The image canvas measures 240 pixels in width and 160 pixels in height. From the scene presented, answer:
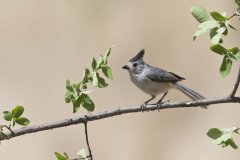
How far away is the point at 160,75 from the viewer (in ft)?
11.5

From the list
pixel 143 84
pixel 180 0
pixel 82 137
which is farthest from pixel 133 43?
pixel 143 84

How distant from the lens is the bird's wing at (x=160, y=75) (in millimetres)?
3375

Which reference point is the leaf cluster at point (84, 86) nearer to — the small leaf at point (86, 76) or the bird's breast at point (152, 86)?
the small leaf at point (86, 76)

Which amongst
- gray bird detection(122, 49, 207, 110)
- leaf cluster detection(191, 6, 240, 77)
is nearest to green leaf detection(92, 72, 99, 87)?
leaf cluster detection(191, 6, 240, 77)

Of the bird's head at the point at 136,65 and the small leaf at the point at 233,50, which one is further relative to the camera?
the bird's head at the point at 136,65

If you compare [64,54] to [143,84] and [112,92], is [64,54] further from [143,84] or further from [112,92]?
[143,84]

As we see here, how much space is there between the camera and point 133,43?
7.32 metres

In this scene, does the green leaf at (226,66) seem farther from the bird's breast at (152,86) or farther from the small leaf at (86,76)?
the bird's breast at (152,86)

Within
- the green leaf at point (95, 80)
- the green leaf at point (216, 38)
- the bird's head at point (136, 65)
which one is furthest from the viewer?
the bird's head at point (136, 65)

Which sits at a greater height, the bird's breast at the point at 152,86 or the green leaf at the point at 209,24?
the green leaf at the point at 209,24

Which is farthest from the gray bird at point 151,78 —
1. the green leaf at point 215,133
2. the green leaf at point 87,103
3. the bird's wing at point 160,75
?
the green leaf at point 215,133

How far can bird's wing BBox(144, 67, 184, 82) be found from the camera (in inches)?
133

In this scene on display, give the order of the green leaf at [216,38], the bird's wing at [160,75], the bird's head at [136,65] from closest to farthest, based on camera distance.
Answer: the green leaf at [216,38] < the bird's wing at [160,75] < the bird's head at [136,65]

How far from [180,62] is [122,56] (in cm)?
68
